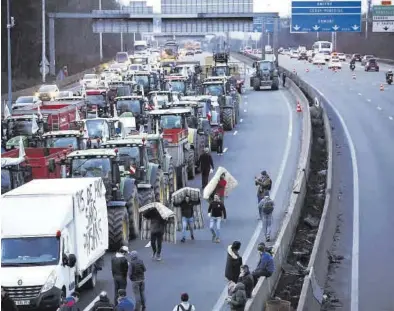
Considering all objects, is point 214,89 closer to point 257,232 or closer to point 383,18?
point 383,18

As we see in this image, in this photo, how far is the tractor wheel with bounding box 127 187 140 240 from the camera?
2445 centimetres

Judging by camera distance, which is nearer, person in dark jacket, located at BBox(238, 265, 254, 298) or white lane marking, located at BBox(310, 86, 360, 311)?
person in dark jacket, located at BBox(238, 265, 254, 298)

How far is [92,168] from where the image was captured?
24141 mm

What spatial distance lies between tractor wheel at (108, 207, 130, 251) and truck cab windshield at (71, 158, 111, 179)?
100 cm

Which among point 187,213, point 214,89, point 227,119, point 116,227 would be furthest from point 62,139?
point 214,89

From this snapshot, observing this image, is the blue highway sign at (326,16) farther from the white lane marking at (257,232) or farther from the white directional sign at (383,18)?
the white lane marking at (257,232)

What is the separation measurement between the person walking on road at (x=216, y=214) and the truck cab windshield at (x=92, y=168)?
274 cm

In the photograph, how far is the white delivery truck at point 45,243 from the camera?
17312mm

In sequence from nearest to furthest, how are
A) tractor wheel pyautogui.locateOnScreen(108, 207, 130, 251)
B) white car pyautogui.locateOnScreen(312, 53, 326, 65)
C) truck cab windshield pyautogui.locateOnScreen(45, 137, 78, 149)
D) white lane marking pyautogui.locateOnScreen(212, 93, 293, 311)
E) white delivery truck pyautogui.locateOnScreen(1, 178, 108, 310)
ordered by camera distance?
1. white delivery truck pyautogui.locateOnScreen(1, 178, 108, 310)
2. white lane marking pyautogui.locateOnScreen(212, 93, 293, 311)
3. tractor wheel pyautogui.locateOnScreen(108, 207, 130, 251)
4. truck cab windshield pyautogui.locateOnScreen(45, 137, 78, 149)
5. white car pyautogui.locateOnScreen(312, 53, 326, 65)

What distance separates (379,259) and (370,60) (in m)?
92.8

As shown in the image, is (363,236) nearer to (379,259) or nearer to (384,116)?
(379,259)

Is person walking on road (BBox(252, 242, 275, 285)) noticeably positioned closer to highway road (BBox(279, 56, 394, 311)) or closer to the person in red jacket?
highway road (BBox(279, 56, 394, 311))

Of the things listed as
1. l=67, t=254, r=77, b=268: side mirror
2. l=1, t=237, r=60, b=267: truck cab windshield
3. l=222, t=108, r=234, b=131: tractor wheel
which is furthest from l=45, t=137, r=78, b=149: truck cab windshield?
l=222, t=108, r=234, b=131: tractor wheel

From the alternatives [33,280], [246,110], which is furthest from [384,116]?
[33,280]
